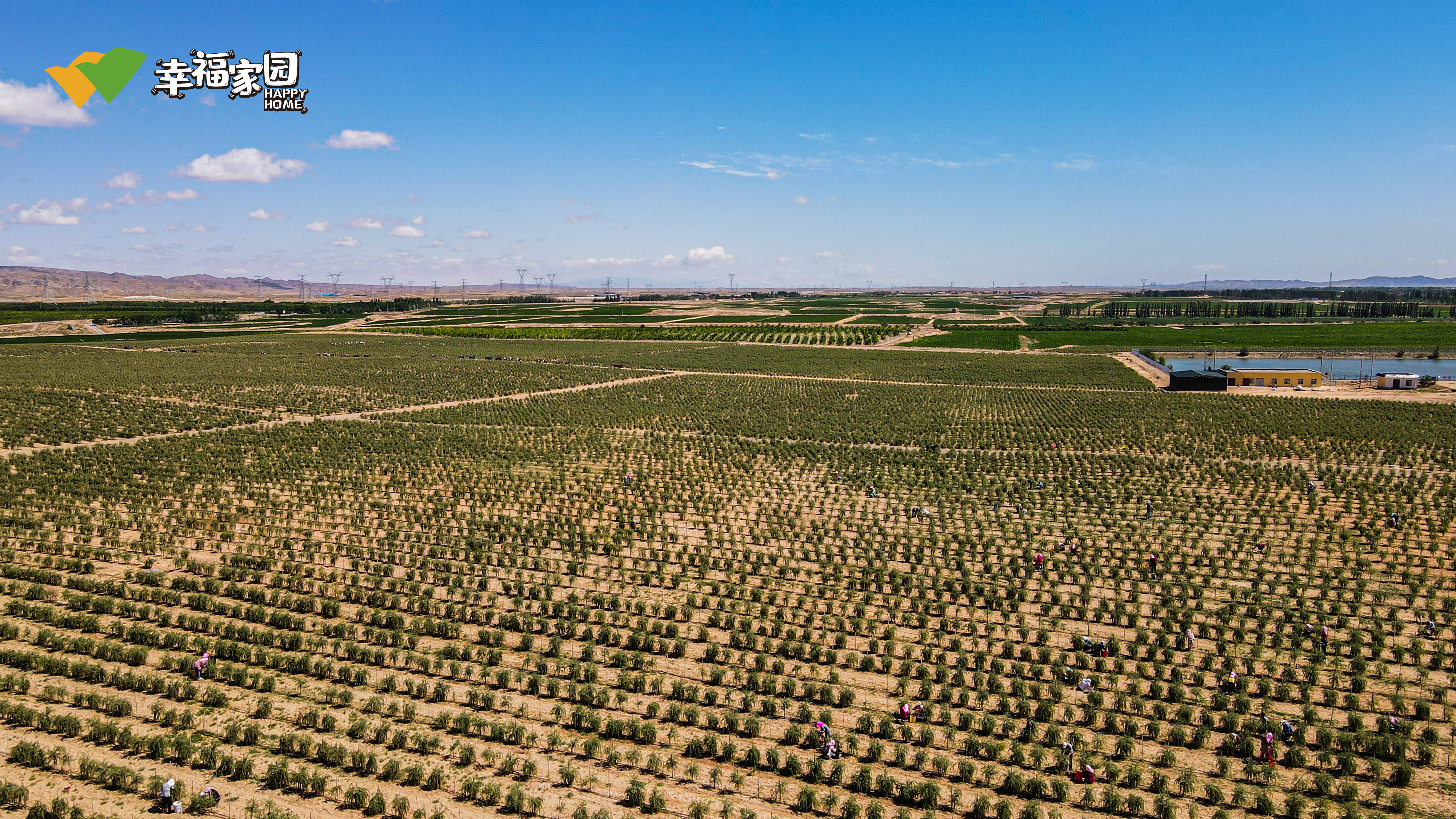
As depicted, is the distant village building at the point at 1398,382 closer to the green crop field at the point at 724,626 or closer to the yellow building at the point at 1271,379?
the yellow building at the point at 1271,379

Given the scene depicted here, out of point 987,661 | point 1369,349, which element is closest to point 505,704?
point 987,661

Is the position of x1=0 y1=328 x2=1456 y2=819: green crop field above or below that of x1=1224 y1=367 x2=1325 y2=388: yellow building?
below

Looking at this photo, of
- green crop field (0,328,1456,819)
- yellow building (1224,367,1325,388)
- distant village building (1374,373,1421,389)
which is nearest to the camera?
green crop field (0,328,1456,819)

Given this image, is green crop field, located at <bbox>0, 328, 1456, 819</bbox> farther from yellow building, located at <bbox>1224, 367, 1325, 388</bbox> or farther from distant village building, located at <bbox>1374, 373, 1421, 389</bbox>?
distant village building, located at <bbox>1374, 373, 1421, 389</bbox>

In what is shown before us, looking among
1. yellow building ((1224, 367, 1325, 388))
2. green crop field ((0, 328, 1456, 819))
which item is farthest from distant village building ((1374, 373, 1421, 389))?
green crop field ((0, 328, 1456, 819))

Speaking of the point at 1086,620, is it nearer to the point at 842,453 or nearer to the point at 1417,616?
the point at 1417,616

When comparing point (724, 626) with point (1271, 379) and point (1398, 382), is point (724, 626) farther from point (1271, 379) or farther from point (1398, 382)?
point (1398, 382)
